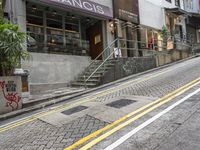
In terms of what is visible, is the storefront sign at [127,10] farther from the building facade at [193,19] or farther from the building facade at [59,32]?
the building facade at [193,19]

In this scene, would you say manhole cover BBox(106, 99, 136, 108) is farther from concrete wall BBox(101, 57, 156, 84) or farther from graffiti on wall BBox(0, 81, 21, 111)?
concrete wall BBox(101, 57, 156, 84)

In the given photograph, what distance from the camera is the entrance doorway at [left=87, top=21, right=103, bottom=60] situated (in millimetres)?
21630

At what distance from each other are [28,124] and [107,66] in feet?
28.7

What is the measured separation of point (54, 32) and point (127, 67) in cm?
474

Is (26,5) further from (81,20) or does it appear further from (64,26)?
(81,20)

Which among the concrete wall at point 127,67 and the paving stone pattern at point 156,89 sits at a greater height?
the concrete wall at point 127,67

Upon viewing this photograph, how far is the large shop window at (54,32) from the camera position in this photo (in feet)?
54.9

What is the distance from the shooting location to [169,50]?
24062 mm

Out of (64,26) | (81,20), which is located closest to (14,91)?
(64,26)

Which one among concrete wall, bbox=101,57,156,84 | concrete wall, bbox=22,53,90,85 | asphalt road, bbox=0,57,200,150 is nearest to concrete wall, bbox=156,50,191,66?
concrete wall, bbox=101,57,156,84

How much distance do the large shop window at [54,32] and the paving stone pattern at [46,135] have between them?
834 centimetres

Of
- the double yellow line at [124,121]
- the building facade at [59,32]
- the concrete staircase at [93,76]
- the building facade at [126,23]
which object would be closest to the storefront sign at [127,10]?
the building facade at [126,23]

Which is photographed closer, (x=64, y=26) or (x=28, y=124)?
(x=28, y=124)

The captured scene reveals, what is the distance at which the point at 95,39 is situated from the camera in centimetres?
2211
